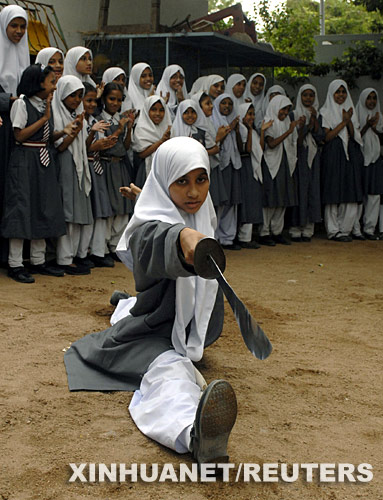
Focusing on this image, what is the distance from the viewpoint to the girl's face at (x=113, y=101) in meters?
6.69

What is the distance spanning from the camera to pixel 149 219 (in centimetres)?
302

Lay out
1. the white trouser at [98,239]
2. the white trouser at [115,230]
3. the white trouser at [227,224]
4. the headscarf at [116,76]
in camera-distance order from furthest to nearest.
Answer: the white trouser at [227,224] < the headscarf at [116,76] < the white trouser at [115,230] < the white trouser at [98,239]

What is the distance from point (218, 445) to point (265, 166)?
6.36m

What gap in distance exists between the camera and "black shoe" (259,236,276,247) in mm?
8604

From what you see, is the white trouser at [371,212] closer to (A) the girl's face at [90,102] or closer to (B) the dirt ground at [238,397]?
(B) the dirt ground at [238,397]

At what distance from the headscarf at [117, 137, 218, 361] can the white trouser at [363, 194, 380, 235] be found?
6637 millimetres

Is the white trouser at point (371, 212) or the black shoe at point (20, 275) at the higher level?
the white trouser at point (371, 212)

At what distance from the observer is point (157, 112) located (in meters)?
7.08

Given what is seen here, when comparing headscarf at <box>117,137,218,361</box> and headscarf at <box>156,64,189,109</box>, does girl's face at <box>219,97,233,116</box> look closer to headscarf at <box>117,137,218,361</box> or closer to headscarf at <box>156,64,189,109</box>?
headscarf at <box>156,64,189,109</box>

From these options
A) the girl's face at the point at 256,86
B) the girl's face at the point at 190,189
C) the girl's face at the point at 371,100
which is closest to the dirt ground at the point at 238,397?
the girl's face at the point at 190,189

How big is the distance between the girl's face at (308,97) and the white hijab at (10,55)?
4.23 metres

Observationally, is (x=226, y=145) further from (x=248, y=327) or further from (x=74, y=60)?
(x=248, y=327)

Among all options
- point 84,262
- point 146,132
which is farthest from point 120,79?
point 84,262

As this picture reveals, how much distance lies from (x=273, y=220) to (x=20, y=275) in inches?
157
